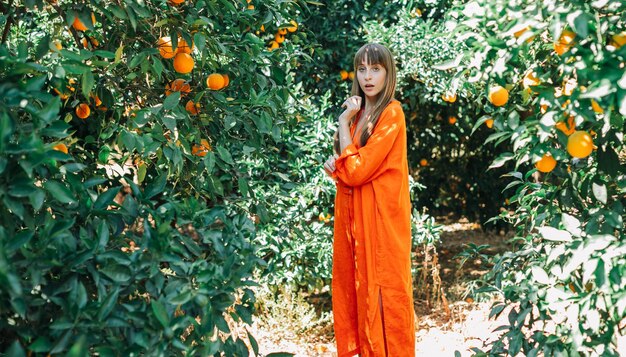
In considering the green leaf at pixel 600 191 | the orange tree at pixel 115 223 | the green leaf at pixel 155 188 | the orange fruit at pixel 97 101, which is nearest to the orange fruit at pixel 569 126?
the green leaf at pixel 600 191

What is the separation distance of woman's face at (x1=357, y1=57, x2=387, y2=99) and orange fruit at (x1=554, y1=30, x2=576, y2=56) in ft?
4.01

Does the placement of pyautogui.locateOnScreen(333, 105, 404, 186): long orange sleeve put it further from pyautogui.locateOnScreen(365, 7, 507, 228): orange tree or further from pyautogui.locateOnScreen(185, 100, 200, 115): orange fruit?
pyautogui.locateOnScreen(365, 7, 507, 228): orange tree

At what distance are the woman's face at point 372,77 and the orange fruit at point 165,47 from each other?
3.20 feet

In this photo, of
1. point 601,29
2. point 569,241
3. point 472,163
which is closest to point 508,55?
point 601,29

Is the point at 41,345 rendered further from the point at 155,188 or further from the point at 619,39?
the point at 619,39

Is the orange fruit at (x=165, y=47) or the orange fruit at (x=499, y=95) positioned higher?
the orange fruit at (x=165, y=47)

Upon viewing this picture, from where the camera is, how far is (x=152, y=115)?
1.94 m

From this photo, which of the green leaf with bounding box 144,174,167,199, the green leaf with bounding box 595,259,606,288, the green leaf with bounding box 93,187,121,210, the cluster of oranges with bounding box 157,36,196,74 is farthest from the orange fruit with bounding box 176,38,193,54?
the green leaf with bounding box 595,259,606,288

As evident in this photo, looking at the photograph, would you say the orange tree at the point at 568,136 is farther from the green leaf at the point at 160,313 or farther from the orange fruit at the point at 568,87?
the green leaf at the point at 160,313

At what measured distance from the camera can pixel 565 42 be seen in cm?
160

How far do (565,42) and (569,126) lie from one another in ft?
0.63

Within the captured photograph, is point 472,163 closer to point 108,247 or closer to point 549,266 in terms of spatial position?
point 549,266

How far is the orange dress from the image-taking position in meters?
2.66

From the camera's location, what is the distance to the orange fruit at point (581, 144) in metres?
1.58
